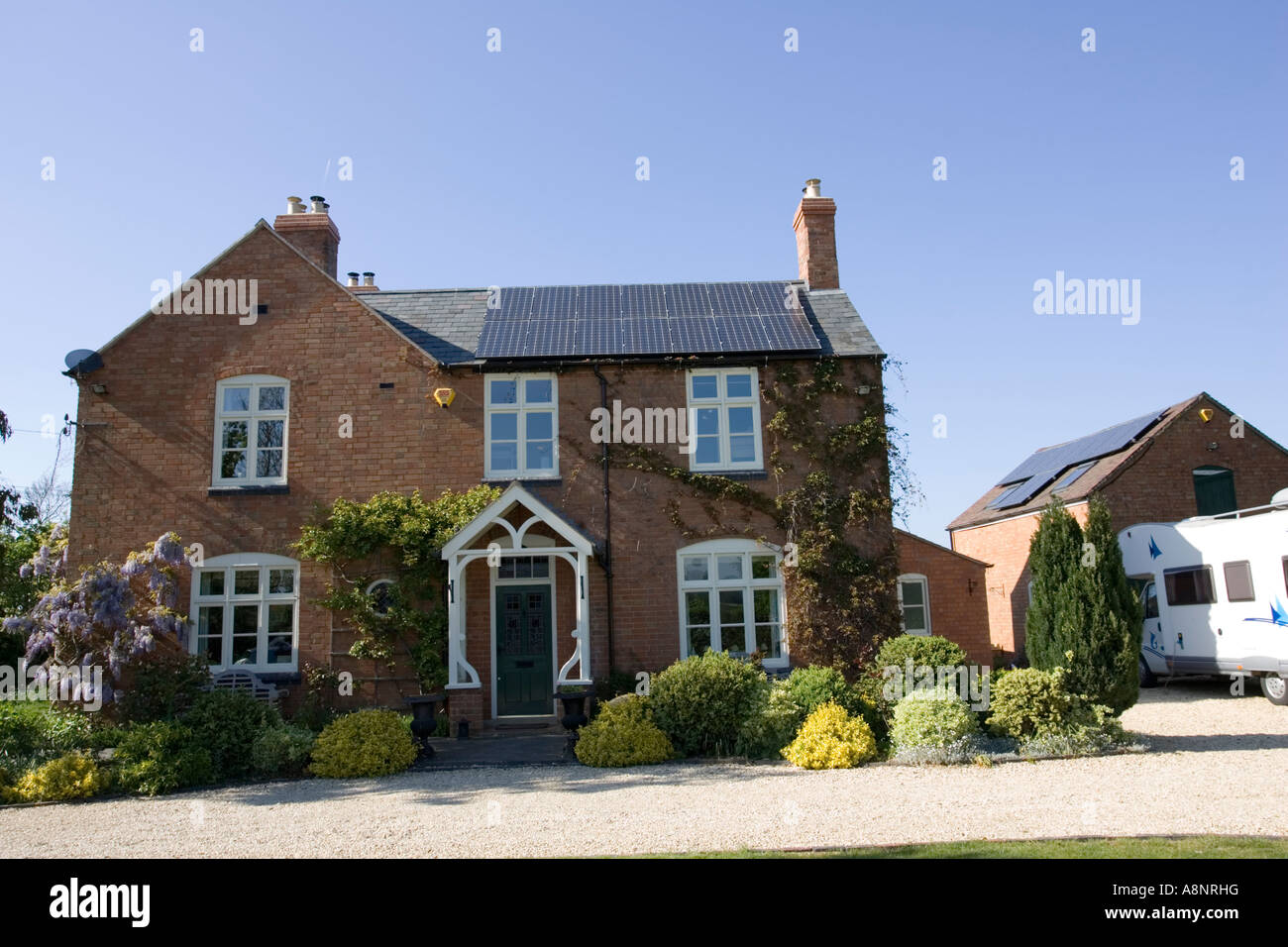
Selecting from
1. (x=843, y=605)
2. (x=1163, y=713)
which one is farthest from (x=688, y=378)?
(x=1163, y=713)

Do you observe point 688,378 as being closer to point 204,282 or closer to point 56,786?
point 204,282

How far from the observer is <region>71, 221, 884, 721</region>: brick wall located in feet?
51.1

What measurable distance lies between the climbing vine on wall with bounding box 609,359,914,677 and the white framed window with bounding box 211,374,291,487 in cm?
615

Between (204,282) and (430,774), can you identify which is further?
(204,282)

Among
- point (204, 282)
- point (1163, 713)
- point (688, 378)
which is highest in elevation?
point (204, 282)

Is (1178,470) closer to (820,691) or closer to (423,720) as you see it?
(820,691)

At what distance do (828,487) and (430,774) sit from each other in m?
8.38

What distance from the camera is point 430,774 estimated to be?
11.6 metres

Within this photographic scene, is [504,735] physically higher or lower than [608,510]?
lower

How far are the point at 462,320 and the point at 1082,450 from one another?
1813 cm

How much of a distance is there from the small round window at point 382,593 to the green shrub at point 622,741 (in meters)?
4.80

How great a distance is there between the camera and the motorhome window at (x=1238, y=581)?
53.7ft

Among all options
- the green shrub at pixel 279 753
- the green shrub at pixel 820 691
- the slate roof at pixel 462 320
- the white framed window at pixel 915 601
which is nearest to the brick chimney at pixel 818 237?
the slate roof at pixel 462 320

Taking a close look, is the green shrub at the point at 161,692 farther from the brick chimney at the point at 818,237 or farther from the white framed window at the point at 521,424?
the brick chimney at the point at 818,237
